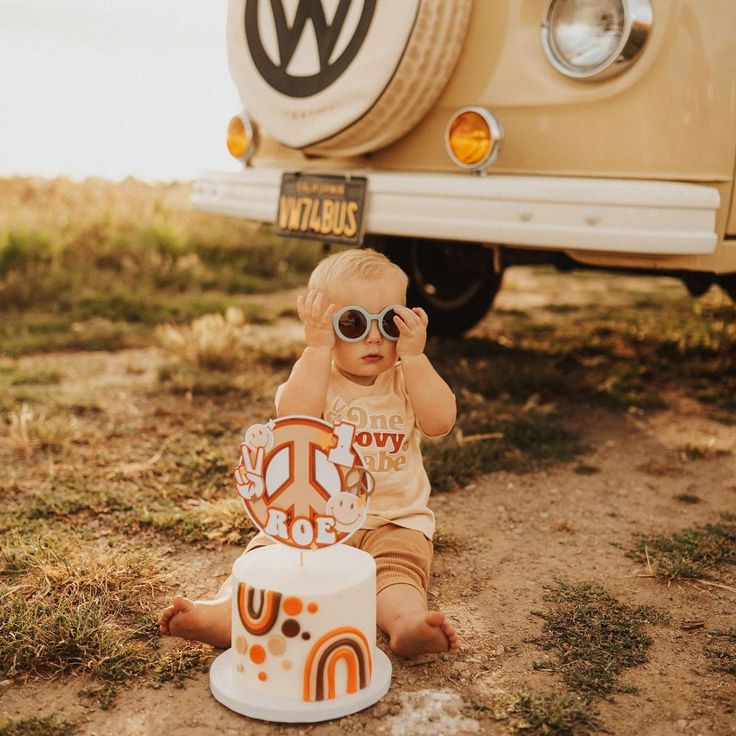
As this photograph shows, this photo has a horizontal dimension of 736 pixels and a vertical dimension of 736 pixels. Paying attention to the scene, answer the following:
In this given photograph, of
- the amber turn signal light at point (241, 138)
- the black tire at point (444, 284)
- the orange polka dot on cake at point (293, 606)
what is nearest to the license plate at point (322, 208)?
the amber turn signal light at point (241, 138)

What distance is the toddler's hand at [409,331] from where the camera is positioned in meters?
2.02

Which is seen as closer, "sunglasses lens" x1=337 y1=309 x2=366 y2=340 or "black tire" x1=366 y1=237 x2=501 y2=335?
"sunglasses lens" x1=337 y1=309 x2=366 y2=340

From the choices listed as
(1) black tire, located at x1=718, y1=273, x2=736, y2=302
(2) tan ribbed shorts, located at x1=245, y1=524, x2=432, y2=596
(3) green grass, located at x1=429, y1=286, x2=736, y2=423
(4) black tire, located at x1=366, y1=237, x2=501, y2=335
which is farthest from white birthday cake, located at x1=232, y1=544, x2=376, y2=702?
(1) black tire, located at x1=718, y1=273, x2=736, y2=302

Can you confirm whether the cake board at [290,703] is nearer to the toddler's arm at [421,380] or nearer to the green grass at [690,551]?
the toddler's arm at [421,380]

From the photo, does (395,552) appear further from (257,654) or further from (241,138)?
(241,138)

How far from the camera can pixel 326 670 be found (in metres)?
1.68

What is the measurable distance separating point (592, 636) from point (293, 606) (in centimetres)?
70

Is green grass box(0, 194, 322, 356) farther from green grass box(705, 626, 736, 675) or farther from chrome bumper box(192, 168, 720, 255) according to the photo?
green grass box(705, 626, 736, 675)

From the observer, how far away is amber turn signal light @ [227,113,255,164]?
3.69 metres

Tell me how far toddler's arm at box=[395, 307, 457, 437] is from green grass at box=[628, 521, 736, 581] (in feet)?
2.21

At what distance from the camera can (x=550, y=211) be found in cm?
265

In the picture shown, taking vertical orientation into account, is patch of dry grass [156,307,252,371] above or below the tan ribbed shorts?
above

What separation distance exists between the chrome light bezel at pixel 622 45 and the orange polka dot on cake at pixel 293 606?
1762mm

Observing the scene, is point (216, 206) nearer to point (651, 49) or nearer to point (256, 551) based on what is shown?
point (651, 49)
